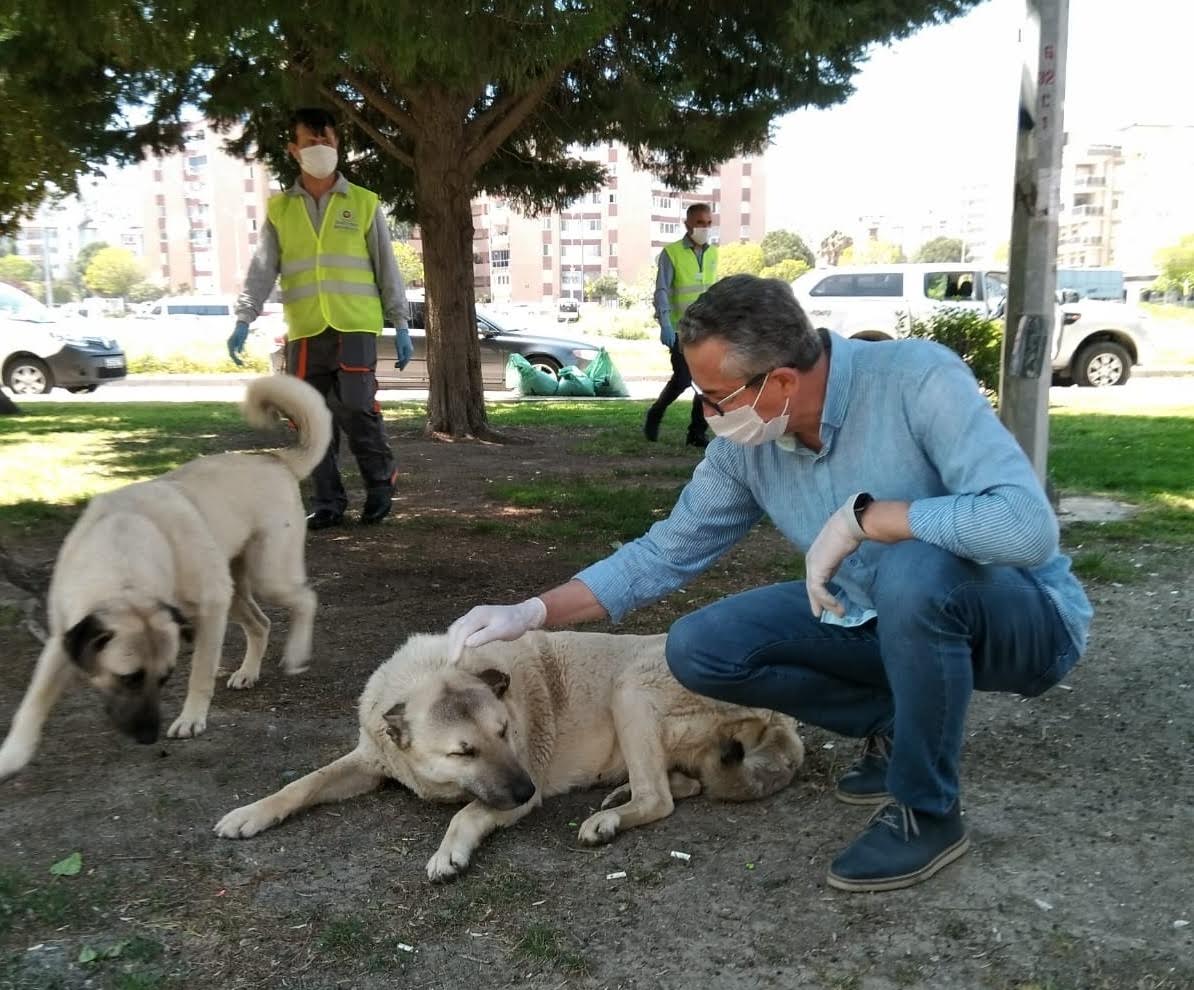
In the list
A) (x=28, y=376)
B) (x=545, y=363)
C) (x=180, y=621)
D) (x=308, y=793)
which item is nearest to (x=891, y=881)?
(x=308, y=793)

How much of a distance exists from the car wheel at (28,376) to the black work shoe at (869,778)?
55.4 ft

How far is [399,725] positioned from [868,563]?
137 centimetres

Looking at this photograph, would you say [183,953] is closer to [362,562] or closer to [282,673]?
[282,673]

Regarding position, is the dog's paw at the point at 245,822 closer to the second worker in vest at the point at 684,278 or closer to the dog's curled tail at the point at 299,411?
the dog's curled tail at the point at 299,411

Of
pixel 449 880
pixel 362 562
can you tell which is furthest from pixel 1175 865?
pixel 362 562

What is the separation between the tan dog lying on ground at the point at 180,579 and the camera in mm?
3076

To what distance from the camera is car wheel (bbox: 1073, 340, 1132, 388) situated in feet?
55.3

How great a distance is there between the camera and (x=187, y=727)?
11.3ft

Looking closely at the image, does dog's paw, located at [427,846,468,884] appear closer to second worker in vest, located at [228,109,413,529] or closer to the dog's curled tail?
the dog's curled tail

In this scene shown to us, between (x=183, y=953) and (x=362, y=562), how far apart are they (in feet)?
11.1

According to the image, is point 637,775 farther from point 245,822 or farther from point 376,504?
point 376,504

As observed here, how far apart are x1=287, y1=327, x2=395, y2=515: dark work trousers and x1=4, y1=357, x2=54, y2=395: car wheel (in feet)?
41.4

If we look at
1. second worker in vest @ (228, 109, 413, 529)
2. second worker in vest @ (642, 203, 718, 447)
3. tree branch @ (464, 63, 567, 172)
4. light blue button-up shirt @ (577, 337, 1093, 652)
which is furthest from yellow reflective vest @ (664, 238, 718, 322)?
light blue button-up shirt @ (577, 337, 1093, 652)

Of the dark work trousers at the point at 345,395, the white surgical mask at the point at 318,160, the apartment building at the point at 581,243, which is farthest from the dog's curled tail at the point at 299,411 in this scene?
the apartment building at the point at 581,243
